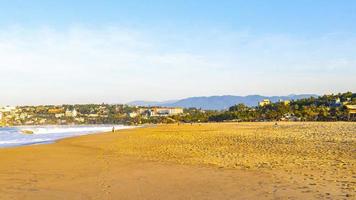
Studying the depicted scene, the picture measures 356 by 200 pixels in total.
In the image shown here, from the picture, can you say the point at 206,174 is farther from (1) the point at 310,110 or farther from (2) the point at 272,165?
(1) the point at 310,110

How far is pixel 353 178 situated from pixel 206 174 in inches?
171

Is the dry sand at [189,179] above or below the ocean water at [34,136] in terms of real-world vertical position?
above

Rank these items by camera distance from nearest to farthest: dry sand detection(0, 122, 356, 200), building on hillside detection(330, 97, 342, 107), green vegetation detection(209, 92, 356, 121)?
dry sand detection(0, 122, 356, 200) → green vegetation detection(209, 92, 356, 121) → building on hillside detection(330, 97, 342, 107)

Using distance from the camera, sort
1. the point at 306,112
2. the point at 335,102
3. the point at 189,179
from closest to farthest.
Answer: the point at 189,179
the point at 306,112
the point at 335,102

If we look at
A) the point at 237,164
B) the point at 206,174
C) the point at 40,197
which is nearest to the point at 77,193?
the point at 40,197

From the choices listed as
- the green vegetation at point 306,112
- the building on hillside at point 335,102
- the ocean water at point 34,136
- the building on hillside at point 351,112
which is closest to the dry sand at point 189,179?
the ocean water at point 34,136

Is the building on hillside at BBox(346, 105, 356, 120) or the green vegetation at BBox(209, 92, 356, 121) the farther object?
the green vegetation at BBox(209, 92, 356, 121)

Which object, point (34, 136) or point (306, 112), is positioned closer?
point (34, 136)

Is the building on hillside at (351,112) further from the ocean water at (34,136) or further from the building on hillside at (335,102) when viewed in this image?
the ocean water at (34,136)

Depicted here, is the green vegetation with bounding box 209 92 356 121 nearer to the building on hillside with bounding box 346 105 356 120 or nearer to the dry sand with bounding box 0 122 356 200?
the building on hillside with bounding box 346 105 356 120

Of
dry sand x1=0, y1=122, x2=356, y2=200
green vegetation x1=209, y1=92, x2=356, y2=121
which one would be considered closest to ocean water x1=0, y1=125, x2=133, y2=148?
dry sand x1=0, y1=122, x2=356, y2=200

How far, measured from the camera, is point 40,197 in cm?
967

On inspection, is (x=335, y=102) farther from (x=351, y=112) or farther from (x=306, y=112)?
(x=351, y=112)

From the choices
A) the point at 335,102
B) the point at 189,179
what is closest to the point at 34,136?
the point at 189,179
